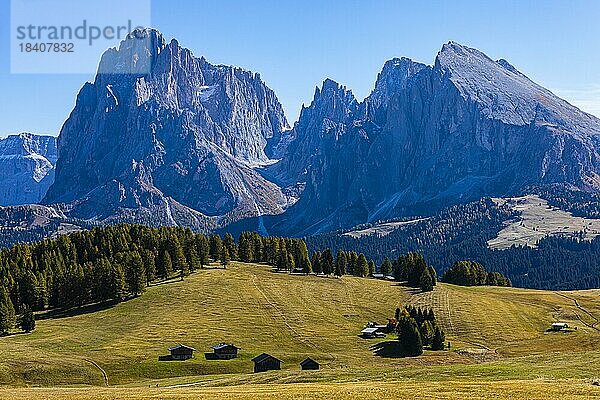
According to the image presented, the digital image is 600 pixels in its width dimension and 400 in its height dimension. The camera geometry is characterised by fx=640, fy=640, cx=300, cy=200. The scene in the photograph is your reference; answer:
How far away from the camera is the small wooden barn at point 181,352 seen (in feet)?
398

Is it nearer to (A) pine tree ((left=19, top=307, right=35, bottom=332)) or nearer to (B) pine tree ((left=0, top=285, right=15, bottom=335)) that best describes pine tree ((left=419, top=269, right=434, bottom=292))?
(A) pine tree ((left=19, top=307, right=35, bottom=332))

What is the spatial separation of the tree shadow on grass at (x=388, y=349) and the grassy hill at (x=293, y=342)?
2.33 m

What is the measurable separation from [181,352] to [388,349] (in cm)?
4250

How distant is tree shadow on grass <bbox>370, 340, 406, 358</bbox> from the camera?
129500mm

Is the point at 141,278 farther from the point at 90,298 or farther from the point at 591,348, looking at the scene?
the point at 591,348

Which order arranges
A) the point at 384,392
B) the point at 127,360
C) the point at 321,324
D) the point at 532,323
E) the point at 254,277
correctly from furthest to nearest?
the point at 254,277 → the point at 532,323 → the point at 321,324 → the point at 127,360 → the point at 384,392

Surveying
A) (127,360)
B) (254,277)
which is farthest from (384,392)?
(254,277)

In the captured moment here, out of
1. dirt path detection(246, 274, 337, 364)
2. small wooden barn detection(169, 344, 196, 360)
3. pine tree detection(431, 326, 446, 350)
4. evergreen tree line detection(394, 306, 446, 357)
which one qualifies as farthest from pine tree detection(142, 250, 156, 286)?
pine tree detection(431, 326, 446, 350)

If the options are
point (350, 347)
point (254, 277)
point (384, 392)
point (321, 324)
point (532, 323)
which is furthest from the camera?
point (254, 277)

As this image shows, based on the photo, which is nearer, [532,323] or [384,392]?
[384,392]

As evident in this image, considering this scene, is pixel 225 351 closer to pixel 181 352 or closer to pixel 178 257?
pixel 181 352

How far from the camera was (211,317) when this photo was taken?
153500mm

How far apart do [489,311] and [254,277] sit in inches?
2705

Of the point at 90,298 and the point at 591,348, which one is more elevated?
the point at 90,298
